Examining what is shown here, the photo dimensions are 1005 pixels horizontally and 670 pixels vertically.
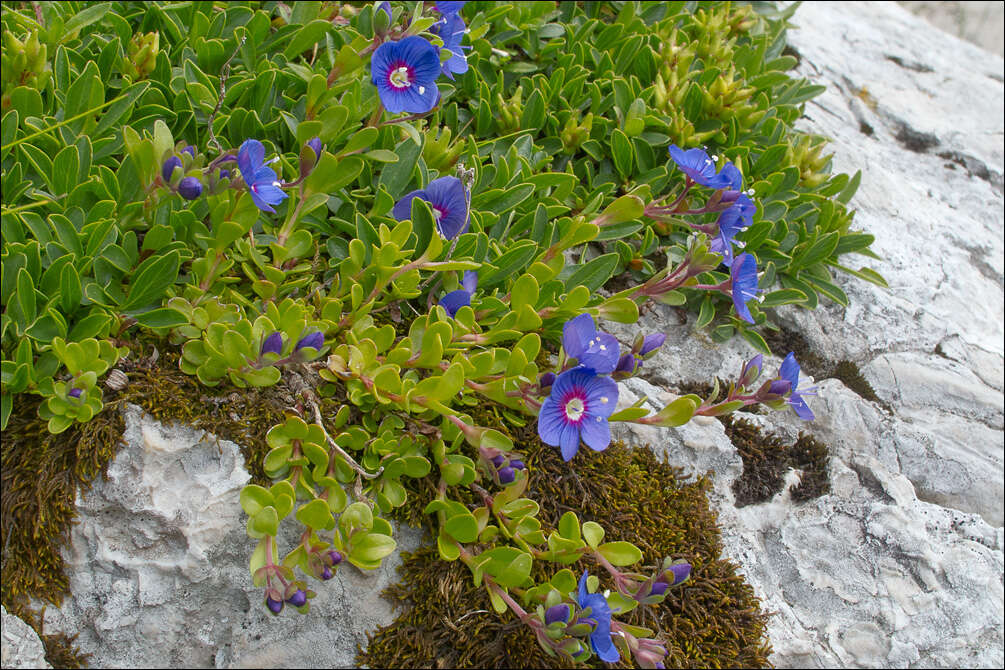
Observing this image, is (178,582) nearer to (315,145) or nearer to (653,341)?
(315,145)

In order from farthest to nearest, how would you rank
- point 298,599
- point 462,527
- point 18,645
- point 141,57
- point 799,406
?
point 141,57 < point 799,406 < point 462,527 < point 18,645 < point 298,599

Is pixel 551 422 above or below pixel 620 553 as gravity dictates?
above

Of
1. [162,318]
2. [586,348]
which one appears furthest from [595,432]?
[162,318]

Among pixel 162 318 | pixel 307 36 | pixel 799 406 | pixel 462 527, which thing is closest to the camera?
pixel 462 527

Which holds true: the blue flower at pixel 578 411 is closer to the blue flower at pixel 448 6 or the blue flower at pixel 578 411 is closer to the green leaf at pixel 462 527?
the green leaf at pixel 462 527

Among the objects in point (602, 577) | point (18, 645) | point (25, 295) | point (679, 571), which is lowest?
point (18, 645)

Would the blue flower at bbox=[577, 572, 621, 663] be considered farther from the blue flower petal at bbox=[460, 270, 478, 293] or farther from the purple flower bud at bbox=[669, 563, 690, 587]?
the blue flower petal at bbox=[460, 270, 478, 293]

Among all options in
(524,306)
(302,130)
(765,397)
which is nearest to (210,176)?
(302,130)
